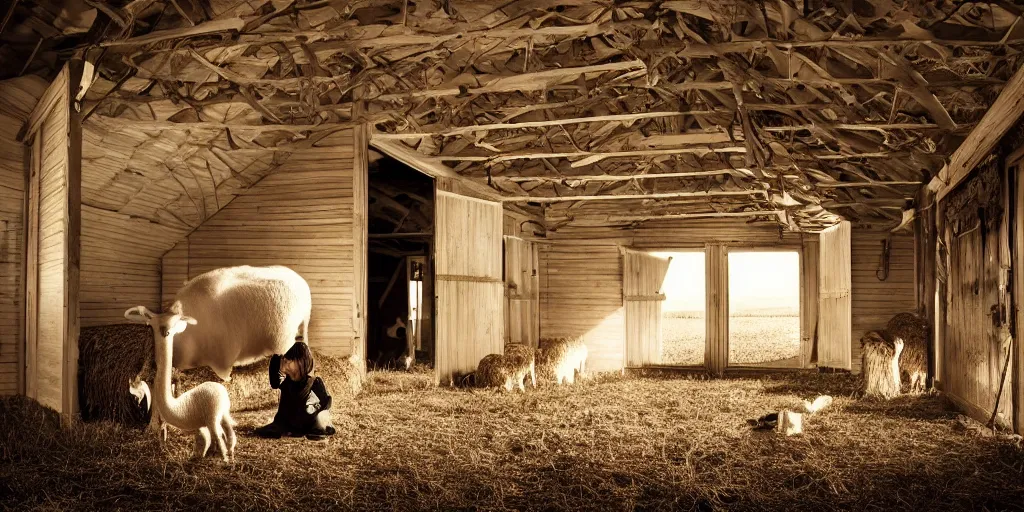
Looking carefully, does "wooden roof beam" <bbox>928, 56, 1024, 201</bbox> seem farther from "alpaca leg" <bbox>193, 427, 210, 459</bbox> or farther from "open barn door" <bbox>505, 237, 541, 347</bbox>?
"open barn door" <bbox>505, 237, 541, 347</bbox>

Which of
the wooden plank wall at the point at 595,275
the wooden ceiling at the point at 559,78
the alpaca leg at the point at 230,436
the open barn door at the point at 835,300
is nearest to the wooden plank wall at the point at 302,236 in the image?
the wooden ceiling at the point at 559,78

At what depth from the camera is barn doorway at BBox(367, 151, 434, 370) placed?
1505 centimetres

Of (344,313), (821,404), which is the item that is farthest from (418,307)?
(821,404)

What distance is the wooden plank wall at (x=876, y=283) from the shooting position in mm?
15922

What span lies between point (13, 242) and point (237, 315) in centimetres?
239

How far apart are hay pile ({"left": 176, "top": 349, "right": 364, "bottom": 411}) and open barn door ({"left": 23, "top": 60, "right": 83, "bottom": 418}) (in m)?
1.19

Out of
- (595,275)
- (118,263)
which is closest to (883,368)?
(595,275)

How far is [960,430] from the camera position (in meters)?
Result: 7.81

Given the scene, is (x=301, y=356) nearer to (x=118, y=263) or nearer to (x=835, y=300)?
(x=118, y=263)

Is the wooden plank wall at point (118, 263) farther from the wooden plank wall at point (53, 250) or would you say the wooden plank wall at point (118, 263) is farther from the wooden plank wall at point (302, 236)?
the wooden plank wall at point (53, 250)

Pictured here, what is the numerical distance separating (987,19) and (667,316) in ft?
94.0

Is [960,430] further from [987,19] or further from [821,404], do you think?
[987,19]

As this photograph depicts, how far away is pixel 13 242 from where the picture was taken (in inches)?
324

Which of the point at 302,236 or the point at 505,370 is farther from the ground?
the point at 302,236
